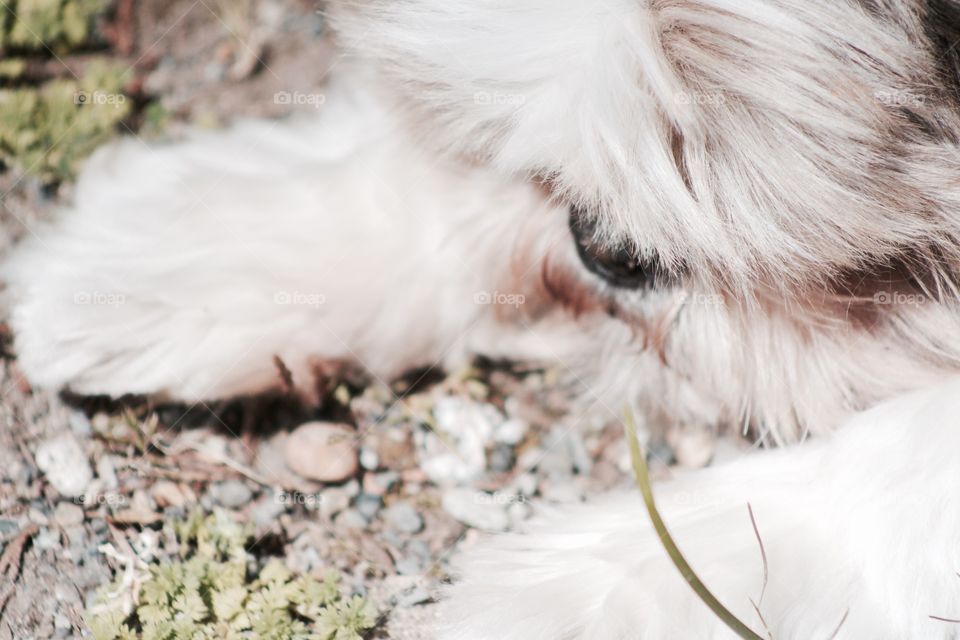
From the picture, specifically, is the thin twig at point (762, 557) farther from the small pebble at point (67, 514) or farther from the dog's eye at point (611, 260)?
the small pebble at point (67, 514)

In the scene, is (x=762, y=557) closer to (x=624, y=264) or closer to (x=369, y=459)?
(x=624, y=264)

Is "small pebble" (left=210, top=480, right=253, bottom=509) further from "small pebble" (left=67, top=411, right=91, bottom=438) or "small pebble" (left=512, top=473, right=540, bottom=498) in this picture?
"small pebble" (left=512, top=473, right=540, bottom=498)

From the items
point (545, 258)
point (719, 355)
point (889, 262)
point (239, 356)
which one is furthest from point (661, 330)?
point (239, 356)

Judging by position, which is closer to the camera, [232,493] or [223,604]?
[223,604]

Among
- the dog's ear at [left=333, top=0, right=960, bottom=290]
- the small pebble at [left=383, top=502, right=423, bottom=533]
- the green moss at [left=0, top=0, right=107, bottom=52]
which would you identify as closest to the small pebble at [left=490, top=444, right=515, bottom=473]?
the small pebble at [left=383, top=502, right=423, bottom=533]

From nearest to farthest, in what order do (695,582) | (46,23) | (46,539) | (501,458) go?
(695,582) → (46,539) → (501,458) → (46,23)

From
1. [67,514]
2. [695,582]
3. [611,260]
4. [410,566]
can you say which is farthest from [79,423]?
[695,582]

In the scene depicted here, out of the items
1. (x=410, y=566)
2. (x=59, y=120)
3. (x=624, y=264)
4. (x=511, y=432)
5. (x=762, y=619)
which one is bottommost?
(x=410, y=566)

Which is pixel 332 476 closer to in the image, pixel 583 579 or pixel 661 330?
pixel 583 579
